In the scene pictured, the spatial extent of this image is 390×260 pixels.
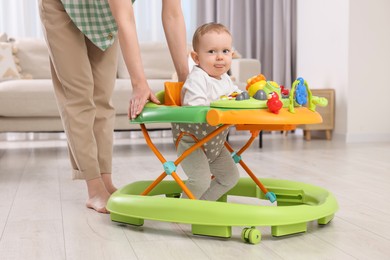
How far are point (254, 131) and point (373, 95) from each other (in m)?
3.00

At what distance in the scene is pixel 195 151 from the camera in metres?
1.72

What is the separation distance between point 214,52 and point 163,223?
54 centimetres

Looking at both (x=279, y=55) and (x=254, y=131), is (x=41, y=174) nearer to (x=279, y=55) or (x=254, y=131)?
(x=254, y=131)

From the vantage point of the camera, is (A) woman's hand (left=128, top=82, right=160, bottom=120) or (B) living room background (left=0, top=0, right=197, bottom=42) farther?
(B) living room background (left=0, top=0, right=197, bottom=42)

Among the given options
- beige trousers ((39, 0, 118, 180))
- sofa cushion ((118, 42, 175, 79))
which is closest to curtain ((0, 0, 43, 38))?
sofa cushion ((118, 42, 175, 79))

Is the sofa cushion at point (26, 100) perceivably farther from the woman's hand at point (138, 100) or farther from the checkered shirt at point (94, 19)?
the woman's hand at point (138, 100)

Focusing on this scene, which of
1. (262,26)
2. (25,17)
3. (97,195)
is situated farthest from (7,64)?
(97,195)

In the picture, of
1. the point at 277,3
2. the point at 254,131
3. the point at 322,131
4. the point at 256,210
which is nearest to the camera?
the point at 256,210

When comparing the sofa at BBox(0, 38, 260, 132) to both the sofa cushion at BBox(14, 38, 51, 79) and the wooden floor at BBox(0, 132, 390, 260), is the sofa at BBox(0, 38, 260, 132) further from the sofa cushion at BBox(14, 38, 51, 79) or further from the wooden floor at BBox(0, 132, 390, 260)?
the wooden floor at BBox(0, 132, 390, 260)

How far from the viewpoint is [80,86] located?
198 cm

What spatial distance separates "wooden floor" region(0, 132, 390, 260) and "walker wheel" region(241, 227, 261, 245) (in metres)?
0.02

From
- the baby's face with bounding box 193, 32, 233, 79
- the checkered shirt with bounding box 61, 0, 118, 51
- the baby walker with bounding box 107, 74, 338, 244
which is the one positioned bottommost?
the baby walker with bounding box 107, 74, 338, 244

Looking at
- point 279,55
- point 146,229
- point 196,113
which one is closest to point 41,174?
point 146,229

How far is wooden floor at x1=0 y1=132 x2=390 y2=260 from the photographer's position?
4.68ft
